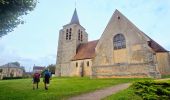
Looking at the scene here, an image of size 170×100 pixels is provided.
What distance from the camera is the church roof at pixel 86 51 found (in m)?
37.9

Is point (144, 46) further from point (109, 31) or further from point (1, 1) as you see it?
point (1, 1)

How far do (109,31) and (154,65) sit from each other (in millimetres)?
10266

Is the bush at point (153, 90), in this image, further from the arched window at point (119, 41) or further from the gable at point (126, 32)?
the arched window at point (119, 41)

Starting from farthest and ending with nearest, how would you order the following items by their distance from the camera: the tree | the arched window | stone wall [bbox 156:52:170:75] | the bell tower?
the bell tower
the arched window
stone wall [bbox 156:52:170:75]
the tree

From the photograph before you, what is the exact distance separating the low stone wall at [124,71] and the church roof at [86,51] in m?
6.04

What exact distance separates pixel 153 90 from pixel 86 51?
3163 cm

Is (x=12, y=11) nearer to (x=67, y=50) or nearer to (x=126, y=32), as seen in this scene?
(x=126, y=32)

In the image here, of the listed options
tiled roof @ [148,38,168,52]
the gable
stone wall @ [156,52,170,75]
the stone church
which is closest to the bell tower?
the stone church

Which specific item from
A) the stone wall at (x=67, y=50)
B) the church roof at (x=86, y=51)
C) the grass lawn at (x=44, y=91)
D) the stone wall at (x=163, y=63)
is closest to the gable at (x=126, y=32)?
the stone wall at (x=163, y=63)

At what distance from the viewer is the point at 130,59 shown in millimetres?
28094

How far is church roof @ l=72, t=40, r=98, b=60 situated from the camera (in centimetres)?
3792

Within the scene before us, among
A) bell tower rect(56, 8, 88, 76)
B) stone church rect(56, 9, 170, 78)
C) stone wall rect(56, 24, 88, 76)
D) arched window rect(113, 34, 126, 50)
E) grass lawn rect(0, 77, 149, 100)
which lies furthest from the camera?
bell tower rect(56, 8, 88, 76)

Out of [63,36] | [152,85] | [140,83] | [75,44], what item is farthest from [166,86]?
[63,36]

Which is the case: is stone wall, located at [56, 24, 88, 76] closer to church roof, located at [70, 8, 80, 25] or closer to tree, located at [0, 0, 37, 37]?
church roof, located at [70, 8, 80, 25]
